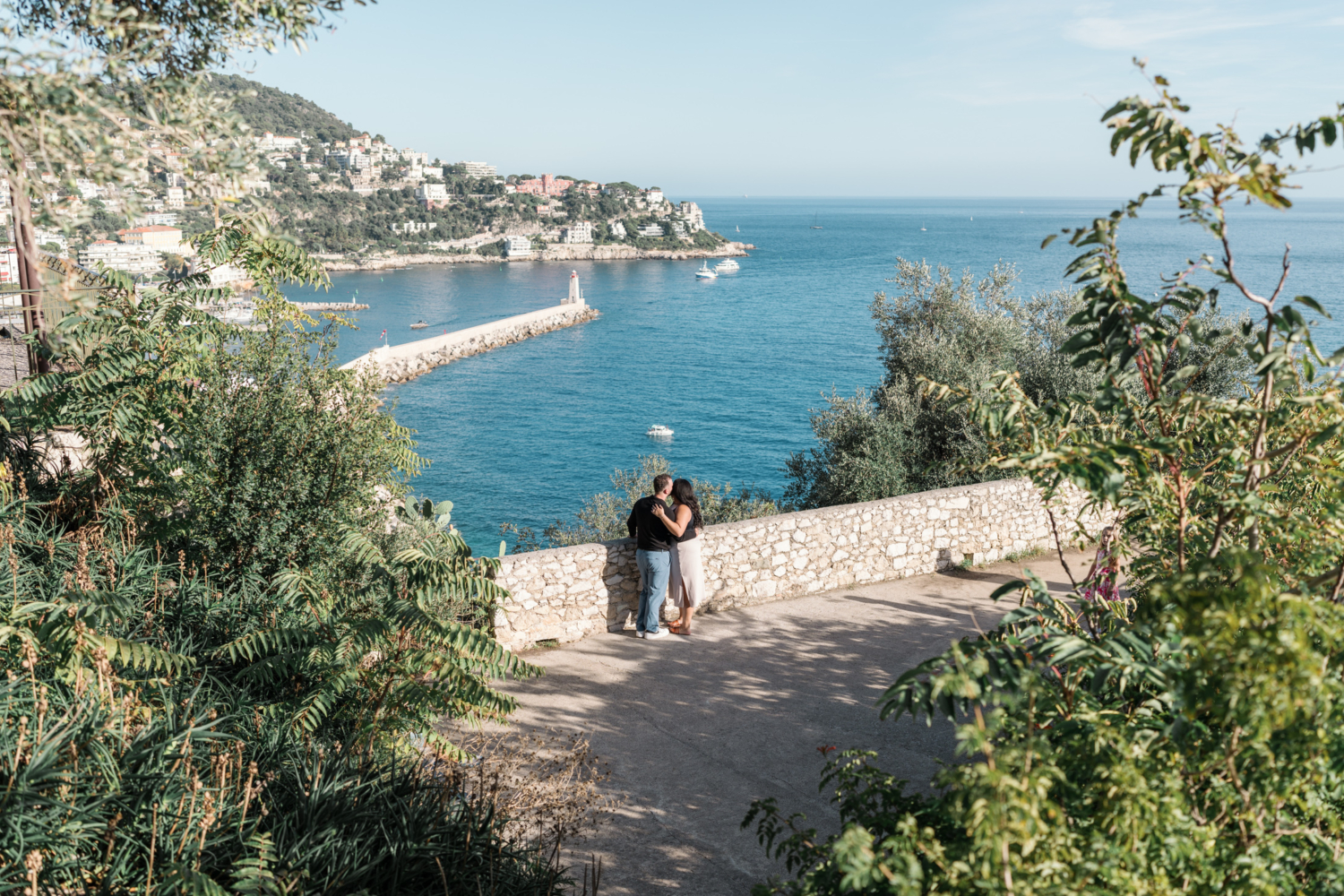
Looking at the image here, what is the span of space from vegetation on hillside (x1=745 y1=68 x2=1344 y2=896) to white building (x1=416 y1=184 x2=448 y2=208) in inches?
7799

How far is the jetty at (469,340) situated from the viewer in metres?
67.3

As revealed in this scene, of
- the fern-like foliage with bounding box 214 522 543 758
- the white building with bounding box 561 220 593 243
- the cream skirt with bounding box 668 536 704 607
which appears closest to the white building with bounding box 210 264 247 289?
the fern-like foliage with bounding box 214 522 543 758

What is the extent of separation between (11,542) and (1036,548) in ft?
39.0

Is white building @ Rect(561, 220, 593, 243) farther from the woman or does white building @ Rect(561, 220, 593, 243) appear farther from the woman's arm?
the woman's arm

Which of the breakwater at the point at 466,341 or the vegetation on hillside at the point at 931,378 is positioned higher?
the vegetation on hillside at the point at 931,378

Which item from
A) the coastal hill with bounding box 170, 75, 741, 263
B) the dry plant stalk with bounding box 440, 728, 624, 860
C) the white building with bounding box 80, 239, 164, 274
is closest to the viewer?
the dry plant stalk with bounding box 440, 728, 624, 860

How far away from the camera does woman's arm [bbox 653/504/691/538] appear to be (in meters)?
9.21

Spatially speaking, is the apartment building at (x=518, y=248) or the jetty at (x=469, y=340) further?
the apartment building at (x=518, y=248)

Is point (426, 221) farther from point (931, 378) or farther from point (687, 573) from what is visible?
point (687, 573)

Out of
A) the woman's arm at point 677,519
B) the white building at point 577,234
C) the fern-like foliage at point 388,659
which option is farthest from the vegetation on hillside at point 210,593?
the white building at point 577,234

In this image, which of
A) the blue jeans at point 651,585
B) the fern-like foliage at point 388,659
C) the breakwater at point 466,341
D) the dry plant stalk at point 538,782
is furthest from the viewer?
the breakwater at point 466,341

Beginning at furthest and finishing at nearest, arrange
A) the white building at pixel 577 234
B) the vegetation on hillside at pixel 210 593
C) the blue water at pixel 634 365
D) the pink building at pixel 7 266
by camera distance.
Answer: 1. the white building at pixel 577 234
2. the blue water at pixel 634 365
3. the pink building at pixel 7 266
4. the vegetation on hillside at pixel 210 593

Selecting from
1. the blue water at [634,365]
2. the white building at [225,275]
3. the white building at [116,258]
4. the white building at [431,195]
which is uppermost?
the white building at [431,195]

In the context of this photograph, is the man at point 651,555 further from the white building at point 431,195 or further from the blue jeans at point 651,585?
the white building at point 431,195
